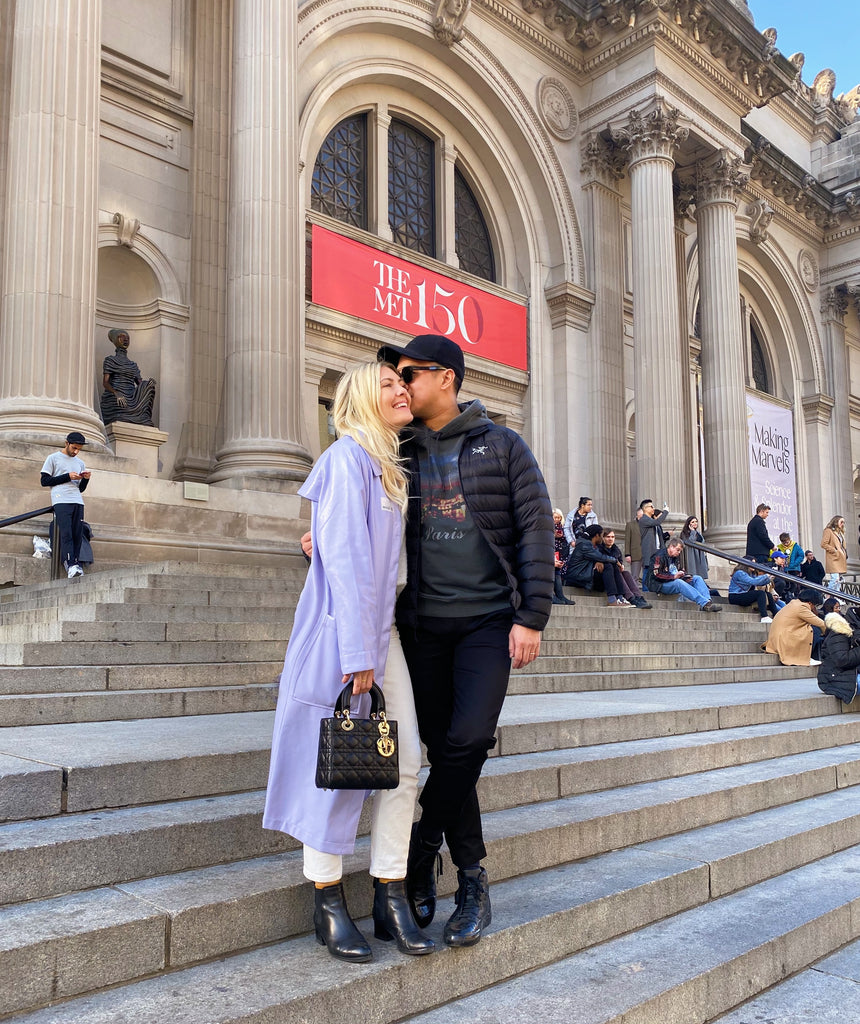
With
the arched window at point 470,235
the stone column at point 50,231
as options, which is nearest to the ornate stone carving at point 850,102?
the arched window at point 470,235

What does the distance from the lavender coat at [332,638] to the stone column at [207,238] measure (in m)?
11.4

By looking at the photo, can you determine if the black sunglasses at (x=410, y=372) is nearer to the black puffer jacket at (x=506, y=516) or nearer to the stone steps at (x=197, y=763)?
the black puffer jacket at (x=506, y=516)

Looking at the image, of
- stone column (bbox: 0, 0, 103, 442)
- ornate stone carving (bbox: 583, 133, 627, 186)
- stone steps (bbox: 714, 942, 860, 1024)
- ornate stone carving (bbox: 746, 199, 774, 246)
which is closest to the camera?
stone steps (bbox: 714, 942, 860, 1024)

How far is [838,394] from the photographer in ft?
98.5

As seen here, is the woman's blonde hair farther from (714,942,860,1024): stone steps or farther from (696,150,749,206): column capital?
(696,150,749,206): column capital

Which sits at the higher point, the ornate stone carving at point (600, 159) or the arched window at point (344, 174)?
the ornate stone carving at point (600, 159)

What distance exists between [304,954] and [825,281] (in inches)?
1247

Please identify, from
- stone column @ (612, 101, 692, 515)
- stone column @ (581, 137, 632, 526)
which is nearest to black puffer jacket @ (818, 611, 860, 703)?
stone column @ (612, 101, 692, 515)

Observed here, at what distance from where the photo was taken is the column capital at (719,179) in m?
21.2

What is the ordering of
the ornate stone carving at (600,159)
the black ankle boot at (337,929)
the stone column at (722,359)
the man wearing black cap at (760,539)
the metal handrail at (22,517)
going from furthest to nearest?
the ornate stone carving at (600,159)
the stone column at (722,359)
the man wearing black cap at (760,539)
the metal handrail at (22,517)
the black ankle boot at (337,929)

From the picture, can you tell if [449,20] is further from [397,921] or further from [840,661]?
[397,921]

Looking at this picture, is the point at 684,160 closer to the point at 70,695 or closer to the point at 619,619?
the point at 619,619

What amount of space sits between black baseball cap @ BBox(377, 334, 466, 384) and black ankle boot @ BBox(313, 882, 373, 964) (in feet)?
5.12

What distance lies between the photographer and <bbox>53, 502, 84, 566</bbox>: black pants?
345 inches
